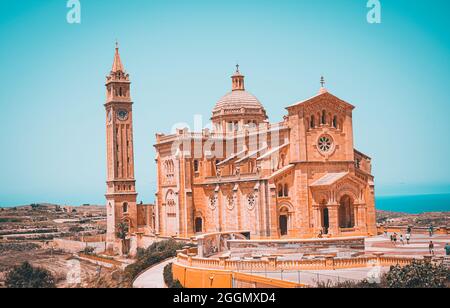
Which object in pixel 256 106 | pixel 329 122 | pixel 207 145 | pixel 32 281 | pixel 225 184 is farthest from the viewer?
pixel 256 106

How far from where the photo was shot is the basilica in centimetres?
5762

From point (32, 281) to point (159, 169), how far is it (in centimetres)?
2067

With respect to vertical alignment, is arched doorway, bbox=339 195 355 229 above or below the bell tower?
below

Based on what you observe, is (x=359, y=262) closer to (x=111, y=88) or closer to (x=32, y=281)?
(x=32, y=281)

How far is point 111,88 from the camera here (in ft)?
252

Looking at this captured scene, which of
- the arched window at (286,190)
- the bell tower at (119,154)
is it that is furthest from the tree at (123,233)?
the arched window at (286,190)

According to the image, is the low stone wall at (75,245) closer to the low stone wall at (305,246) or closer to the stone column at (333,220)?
the stone column at (333,220)

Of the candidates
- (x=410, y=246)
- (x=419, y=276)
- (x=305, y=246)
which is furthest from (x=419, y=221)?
(x=419, y=276)

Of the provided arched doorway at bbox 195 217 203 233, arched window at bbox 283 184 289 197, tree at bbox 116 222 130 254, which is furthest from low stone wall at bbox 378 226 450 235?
tree at bbox 116 222 130 254

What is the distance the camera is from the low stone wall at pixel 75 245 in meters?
81.2

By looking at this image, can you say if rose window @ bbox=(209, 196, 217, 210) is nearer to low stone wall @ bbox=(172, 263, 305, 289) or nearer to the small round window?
the small round window

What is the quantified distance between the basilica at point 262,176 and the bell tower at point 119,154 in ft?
0.58

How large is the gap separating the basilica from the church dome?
4.8 inches
